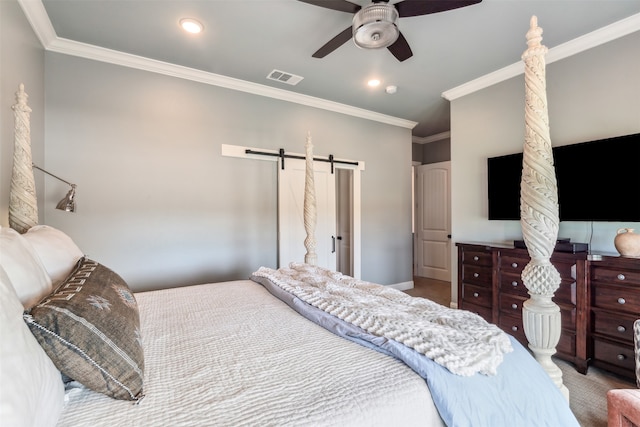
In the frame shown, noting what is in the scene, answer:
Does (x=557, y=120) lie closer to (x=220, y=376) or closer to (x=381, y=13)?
(x=381, y=13)

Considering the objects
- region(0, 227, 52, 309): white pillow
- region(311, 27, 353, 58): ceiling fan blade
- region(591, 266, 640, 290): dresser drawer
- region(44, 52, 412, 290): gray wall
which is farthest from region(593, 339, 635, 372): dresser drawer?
region(0, 227, 52, 309): white pillow

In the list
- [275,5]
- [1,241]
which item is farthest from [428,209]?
[1,241]

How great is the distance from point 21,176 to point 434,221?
220 inches

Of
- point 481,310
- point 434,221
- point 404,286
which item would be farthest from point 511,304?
point 434,221

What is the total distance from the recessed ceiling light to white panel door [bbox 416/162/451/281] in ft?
14.8

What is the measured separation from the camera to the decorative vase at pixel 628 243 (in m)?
2.12

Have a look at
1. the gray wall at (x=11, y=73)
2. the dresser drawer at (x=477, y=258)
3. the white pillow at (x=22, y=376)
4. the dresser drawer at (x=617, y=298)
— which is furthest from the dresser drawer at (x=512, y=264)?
the gray wall at (x=11, y=73)

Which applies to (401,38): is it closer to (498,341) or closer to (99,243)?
(498,341)

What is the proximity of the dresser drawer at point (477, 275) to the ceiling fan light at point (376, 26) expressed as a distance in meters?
2.32

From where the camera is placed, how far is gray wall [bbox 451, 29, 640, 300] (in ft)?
8.10

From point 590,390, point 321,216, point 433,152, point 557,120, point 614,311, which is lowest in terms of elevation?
point 590,390

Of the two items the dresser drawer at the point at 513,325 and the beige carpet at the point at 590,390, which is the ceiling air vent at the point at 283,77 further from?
the beige carpet at the point at 590,390

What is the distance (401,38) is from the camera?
2.20 m

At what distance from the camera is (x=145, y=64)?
2.97 m
